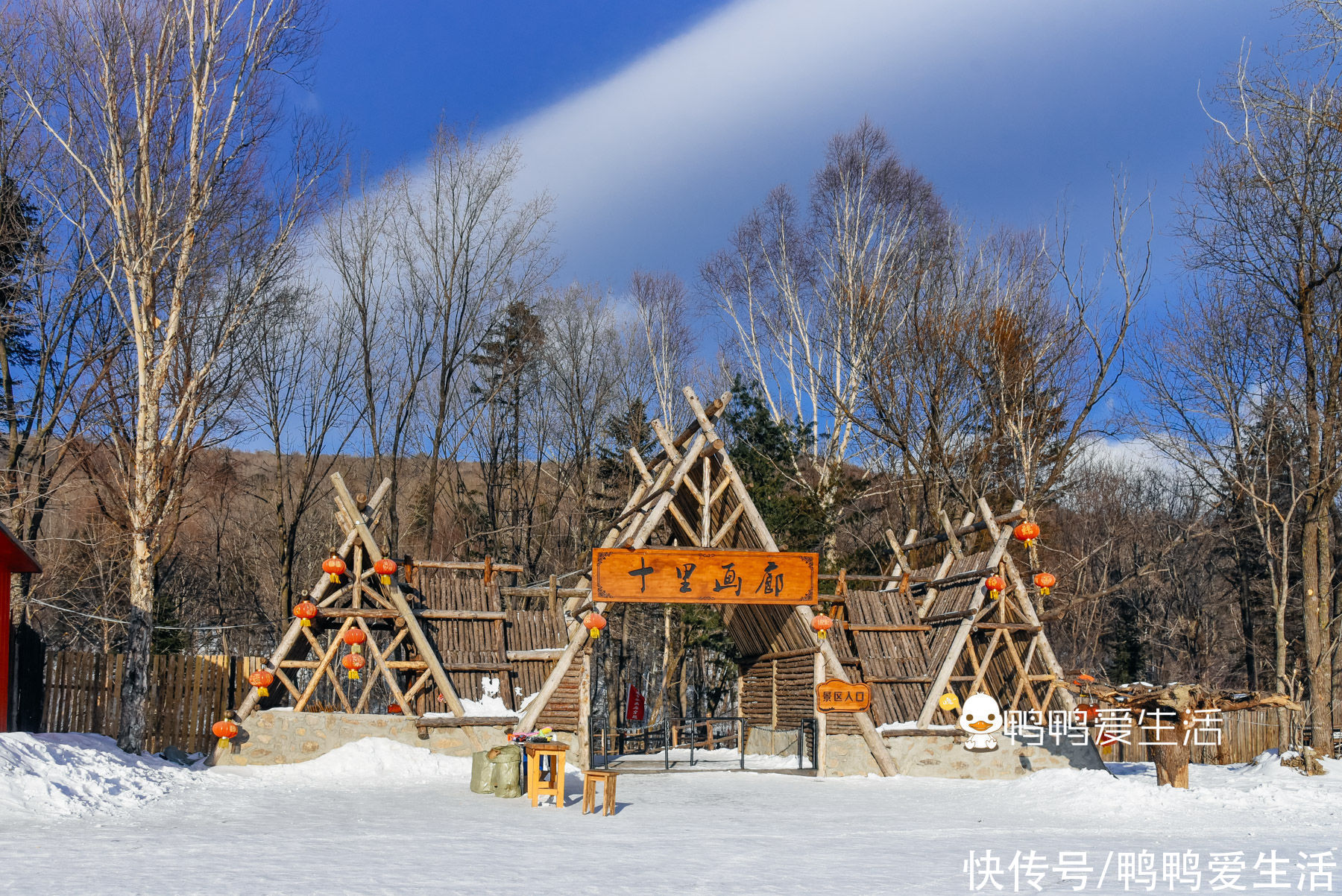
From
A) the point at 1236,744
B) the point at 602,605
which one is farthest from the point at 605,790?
the point at 1236,744

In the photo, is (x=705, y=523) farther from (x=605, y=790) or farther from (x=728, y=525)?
(x=605, y=790)

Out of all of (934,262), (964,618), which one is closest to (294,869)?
(964,618)

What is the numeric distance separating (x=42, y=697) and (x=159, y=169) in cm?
796

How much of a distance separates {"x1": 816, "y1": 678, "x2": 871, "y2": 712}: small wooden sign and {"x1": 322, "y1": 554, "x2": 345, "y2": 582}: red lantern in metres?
7.67

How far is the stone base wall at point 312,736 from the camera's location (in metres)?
14.5

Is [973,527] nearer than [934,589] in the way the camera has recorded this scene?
Yes

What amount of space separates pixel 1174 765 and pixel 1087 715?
8.08 ft

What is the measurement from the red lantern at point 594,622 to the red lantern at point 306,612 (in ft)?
13.3

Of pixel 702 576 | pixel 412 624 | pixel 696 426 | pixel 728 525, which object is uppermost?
pixel 696 426

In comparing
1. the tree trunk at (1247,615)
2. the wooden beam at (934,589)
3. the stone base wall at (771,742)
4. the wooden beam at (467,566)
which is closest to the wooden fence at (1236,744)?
the tree trunk at (1247,615)

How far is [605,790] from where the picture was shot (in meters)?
11.2

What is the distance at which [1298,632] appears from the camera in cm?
2944

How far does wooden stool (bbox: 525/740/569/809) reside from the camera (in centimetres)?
1191

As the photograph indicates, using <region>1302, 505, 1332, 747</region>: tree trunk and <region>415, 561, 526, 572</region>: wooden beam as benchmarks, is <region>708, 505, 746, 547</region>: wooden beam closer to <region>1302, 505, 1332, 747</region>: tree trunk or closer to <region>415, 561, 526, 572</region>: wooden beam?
<region>415, 561, 526, 572</region>: wooden beam
